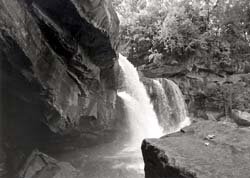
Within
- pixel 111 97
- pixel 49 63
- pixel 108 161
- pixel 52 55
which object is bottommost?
pixel 108 161

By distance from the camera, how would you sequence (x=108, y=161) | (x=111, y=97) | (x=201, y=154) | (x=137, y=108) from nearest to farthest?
(x=201, y=154), (x=108, y=161), (x=111, y=97), (x=137, y=108)

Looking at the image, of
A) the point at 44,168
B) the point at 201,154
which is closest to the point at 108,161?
the point at 44,168

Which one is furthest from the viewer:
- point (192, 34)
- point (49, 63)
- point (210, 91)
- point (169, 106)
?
point (192, 34)

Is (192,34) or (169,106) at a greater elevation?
(192,34)

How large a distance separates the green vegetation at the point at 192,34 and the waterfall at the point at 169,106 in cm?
304

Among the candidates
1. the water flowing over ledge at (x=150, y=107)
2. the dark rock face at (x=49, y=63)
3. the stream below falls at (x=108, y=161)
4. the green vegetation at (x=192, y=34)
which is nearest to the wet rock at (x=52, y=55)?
the dark rock face at (x=49, y=63)

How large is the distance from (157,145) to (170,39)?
13.1m

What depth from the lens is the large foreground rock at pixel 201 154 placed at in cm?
384

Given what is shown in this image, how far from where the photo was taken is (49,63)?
7.06 meters

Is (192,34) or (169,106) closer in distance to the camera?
(169,106)

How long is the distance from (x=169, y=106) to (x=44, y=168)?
7385 mm

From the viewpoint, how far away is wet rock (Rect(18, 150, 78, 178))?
7.43 m

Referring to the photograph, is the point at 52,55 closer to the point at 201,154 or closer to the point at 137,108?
the point at 201,154

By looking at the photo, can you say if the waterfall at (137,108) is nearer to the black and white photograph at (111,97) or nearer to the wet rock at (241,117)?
the black and white photograph at (111,97)
